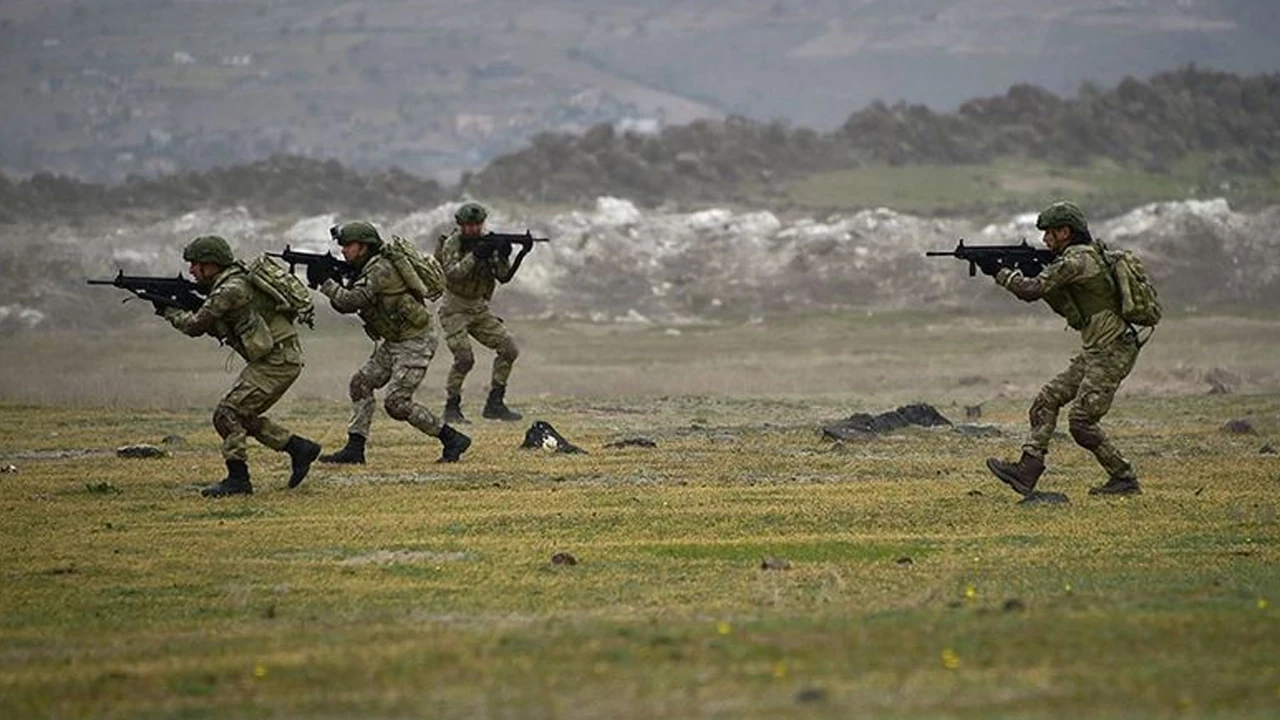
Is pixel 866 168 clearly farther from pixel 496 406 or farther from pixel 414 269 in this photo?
pixel 414 269

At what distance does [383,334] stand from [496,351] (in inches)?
213

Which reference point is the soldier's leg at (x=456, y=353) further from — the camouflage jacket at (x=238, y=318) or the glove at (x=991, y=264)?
the glove at (x=991, y=264)

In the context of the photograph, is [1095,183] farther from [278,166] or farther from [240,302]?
[240,302]

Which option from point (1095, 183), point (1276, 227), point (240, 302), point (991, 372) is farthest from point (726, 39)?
point (240, 302)

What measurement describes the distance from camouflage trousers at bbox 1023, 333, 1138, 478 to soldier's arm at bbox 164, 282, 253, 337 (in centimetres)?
549

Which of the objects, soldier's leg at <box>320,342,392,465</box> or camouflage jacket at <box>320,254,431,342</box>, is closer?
camouflage jacket at <box>320,254,431,342</box>

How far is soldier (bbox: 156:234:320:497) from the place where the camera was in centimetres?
1956

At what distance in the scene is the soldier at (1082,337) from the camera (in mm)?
19219

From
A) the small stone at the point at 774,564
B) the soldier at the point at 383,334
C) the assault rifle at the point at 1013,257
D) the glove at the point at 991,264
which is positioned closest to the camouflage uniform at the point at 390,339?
the soldier at the point at 383,334

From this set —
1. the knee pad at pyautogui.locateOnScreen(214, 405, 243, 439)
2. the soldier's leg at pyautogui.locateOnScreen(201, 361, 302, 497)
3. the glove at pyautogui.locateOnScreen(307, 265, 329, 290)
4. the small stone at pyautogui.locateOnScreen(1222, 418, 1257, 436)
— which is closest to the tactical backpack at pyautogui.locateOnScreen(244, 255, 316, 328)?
the soldier's leg at pyautogui.locateOnScreen(201, 361, 302, 497)

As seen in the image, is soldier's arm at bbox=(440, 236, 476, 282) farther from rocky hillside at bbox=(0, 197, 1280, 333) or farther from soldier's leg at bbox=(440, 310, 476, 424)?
rocky hillside at bbox=(0, 197, 1280, 333)

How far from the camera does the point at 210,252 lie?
19656mm

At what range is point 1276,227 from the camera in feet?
186

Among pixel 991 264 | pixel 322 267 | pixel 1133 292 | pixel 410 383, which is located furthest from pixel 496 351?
pixel 1133 292
